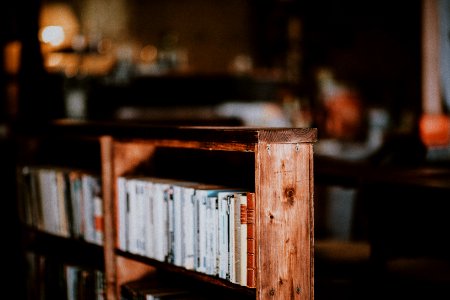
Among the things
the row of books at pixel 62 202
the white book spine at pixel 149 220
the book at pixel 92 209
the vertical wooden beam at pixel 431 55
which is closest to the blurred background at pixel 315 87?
the vertical wooden beam at pixel 431 55

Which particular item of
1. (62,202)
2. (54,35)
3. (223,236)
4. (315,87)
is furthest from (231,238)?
Answer: (315,87)

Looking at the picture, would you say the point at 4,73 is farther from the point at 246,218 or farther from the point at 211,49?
the point at 211,49

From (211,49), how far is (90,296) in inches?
253

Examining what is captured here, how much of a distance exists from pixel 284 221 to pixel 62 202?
1.35 m

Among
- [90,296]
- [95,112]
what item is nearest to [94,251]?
[90,296]

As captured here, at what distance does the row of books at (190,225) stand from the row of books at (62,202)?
22cm

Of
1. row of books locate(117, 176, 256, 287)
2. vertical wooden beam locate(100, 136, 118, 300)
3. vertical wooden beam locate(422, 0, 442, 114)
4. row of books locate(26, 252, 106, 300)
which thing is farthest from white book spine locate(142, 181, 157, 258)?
vertical wooden beam locate(422, 0, 442, 114)

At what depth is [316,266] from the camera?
2633mm

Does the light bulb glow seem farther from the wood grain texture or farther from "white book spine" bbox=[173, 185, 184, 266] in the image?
the wood grain texture

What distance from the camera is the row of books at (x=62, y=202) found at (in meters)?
2.50

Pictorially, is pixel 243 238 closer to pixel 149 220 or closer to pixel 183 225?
pixel 183 225

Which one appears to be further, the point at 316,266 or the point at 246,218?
the point at 316,266

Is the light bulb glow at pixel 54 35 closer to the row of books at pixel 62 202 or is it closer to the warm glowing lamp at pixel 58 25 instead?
the warm glowing lamp at pixel 58 25

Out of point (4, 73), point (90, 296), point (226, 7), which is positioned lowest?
point (90, 296)
